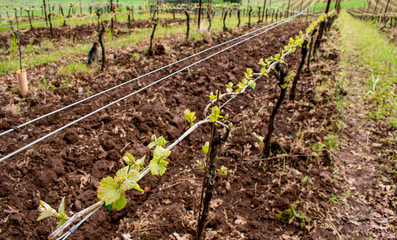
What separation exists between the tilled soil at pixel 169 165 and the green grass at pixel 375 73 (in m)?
1.13

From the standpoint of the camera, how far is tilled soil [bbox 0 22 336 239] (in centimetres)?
220

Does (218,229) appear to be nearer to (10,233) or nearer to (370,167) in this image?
(10,233)

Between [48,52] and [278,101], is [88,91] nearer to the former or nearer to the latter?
[48,52]

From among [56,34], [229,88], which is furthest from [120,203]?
[56,34]

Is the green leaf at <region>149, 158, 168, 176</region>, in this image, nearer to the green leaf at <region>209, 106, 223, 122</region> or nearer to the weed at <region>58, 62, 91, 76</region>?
the green leaf at <region>209, 106, 223, 122</region>

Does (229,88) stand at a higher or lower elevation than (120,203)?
higher

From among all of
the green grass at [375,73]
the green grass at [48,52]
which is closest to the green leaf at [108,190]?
the green grass at [375,73]

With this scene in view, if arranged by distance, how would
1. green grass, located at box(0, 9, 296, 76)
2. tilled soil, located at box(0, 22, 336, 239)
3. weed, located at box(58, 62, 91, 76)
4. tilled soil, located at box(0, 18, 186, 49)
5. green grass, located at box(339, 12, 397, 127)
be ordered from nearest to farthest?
tilled soil, located at box(0, 22, 336, 239) < green grass, located at box(339, 12, 397, 127) < weed, located at box(58, 62, 91, 76) < green grass, located at box(0, 9, 296, 76) < tilled soil, located at box(0, 18, 186, 49)

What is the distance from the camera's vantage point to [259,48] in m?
7.02

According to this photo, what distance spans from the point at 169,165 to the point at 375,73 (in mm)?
6096

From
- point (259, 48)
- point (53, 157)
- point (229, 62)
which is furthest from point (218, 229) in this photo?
point (259, 48)

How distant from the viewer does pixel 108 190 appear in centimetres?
96

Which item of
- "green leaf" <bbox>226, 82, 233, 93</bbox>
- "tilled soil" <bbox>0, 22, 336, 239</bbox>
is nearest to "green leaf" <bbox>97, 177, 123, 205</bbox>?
"green leaf" <bbox>226, 82, 233, 93</bbox>

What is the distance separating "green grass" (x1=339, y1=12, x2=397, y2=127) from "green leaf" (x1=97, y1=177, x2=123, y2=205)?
4563 mm
